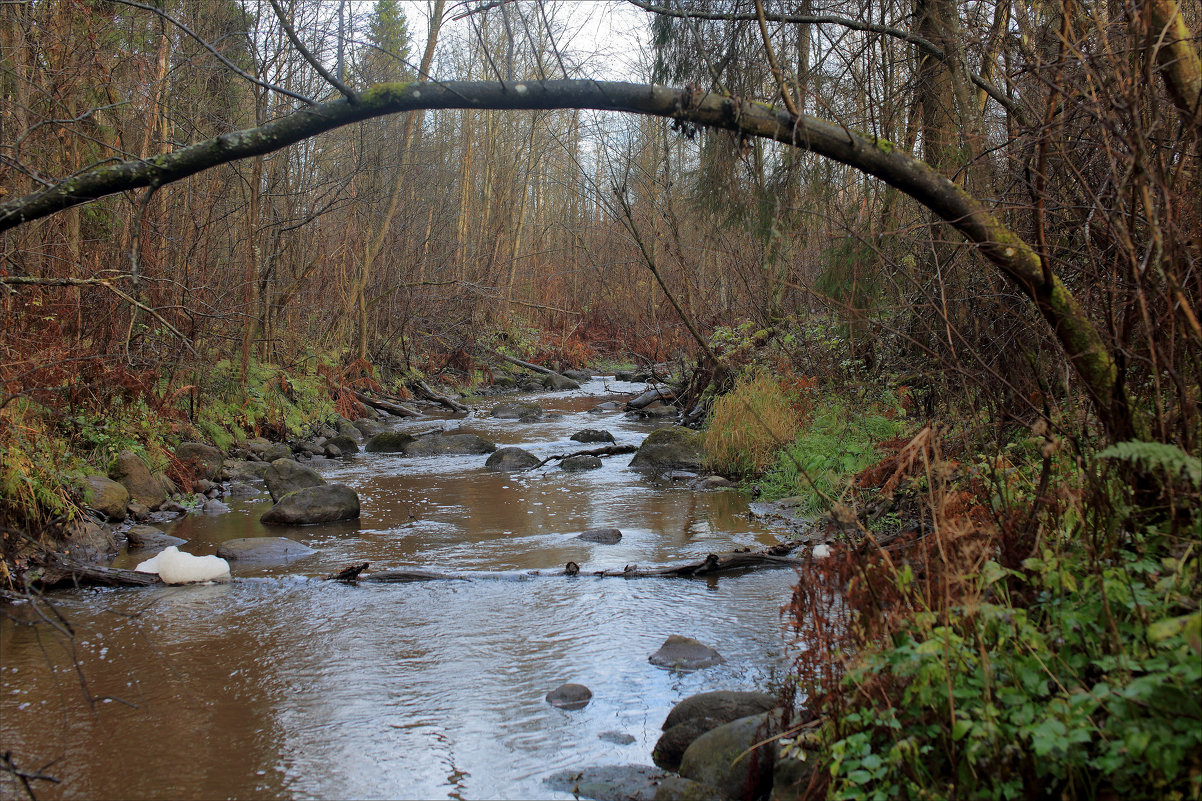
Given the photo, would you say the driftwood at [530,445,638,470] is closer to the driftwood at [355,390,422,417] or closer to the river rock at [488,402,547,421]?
the river rock at [488,402,547,421]

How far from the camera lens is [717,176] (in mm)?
5359

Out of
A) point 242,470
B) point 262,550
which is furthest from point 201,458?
point 262,550

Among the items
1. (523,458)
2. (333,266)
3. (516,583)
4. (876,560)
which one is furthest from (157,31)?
(876,560)

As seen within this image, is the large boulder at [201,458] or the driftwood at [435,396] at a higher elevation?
the driftwood at [435,396]

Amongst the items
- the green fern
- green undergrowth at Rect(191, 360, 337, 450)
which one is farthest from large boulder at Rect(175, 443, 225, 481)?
the green fern

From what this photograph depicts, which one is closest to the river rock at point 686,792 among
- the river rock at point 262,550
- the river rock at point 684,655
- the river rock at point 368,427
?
the river rock at point 684,655

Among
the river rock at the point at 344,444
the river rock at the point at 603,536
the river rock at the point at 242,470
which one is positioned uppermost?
the river rock at the point at 344,444

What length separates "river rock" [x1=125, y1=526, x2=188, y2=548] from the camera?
7.63 m

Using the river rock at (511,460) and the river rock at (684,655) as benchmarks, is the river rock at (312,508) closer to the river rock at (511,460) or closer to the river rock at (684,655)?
the river rock at (511,460)

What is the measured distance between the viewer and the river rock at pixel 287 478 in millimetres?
9539

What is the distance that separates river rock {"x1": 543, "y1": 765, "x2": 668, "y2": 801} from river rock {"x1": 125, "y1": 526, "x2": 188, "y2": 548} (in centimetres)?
543

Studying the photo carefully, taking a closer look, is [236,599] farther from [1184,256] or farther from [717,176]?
[1184,256]

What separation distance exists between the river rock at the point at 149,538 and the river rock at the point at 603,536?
3.66 m

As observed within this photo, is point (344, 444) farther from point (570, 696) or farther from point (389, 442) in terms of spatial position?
point (570, 696)
